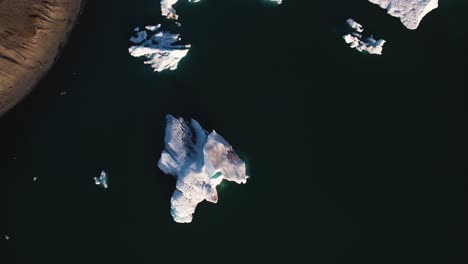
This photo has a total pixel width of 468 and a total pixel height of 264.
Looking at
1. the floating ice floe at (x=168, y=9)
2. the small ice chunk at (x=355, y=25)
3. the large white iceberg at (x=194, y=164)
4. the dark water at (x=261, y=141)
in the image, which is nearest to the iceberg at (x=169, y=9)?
the floating ice floe at (x=168, y=9)

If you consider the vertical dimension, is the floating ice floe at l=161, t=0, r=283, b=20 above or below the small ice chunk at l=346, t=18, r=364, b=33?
below

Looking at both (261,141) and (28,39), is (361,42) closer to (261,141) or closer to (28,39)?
(261,141)

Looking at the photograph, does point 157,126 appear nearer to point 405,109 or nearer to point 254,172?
point 254,172

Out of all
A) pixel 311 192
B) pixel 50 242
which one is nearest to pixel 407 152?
pixel 311 192

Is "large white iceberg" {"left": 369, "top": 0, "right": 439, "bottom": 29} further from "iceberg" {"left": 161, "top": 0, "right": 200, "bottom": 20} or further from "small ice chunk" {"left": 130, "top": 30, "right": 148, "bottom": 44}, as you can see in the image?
"small ice chunk" {"left": 130, "top": 30, "right": 148, "bottom": 44}

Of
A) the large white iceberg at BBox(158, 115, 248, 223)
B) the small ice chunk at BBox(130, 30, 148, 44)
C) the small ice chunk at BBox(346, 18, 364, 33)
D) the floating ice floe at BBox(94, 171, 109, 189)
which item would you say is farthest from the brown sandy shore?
the small ice chunk at BBox(346, 18, 364, 33)

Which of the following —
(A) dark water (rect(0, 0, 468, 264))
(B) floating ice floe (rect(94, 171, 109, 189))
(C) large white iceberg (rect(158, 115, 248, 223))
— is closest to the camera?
(C) large white iceberg (rect(158, 115, 248, 223))
